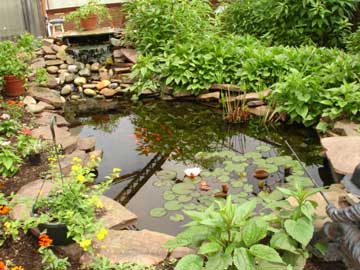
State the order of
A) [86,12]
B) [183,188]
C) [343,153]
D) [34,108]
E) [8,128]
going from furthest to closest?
1. [86,12]
2. [34,108]
3. [8,128]
4. [183,188]
5. [343,153]

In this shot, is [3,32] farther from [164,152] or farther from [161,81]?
[164,152]

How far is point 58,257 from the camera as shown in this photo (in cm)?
236

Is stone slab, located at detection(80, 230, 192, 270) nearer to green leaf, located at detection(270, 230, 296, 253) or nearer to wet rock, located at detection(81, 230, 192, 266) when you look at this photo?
wet rock, located at detection(81, 230, 192, 266)

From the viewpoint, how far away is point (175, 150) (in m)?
4.18

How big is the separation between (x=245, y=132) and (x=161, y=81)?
1.69 meters

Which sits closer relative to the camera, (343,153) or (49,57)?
(343,153)

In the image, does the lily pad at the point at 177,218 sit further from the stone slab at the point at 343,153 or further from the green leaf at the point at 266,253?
the stone slab at the point at 343,153

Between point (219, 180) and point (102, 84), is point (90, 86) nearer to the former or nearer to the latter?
point (102, 84)

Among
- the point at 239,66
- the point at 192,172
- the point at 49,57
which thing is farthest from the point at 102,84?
the point at 192,172

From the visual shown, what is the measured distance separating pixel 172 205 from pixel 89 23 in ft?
16.1

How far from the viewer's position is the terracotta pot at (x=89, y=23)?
23.6 feet

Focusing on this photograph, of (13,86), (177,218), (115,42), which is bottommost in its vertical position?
(177,218)

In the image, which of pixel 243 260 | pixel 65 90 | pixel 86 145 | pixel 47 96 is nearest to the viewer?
pixel 243 260

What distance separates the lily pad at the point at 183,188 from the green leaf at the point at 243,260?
4.33 feet
